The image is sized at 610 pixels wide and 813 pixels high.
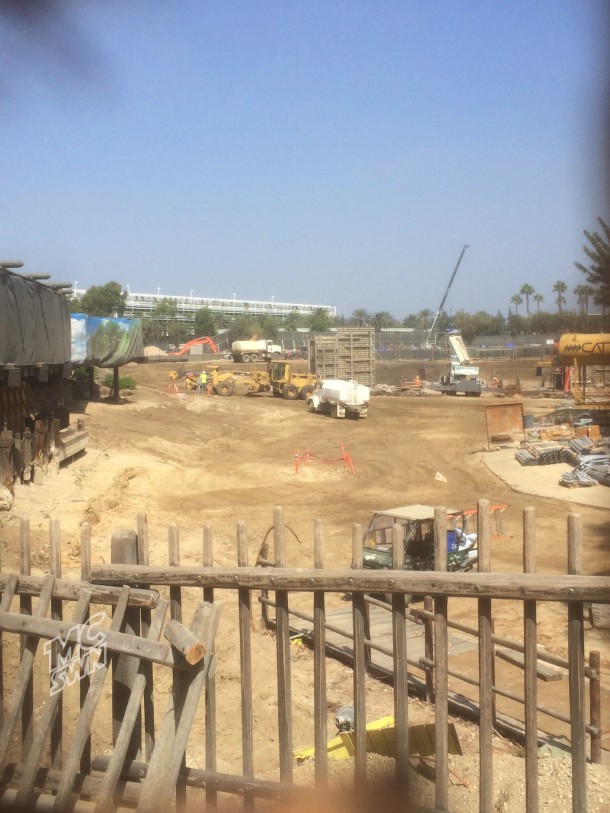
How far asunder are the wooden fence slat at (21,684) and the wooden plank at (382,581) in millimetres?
264

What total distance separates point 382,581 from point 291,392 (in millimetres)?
35989

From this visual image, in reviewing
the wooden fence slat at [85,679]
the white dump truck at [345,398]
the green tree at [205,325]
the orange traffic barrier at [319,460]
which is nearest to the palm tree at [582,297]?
the wooden fence slat at [85,679]

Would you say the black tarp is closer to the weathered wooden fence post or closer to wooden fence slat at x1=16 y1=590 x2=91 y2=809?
the weathered wooden fence post

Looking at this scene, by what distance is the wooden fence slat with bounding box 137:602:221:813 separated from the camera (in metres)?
3.29

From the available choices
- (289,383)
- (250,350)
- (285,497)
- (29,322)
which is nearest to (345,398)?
(289,383)

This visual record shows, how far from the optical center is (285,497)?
18.2 metres

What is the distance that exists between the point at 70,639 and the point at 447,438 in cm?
2488

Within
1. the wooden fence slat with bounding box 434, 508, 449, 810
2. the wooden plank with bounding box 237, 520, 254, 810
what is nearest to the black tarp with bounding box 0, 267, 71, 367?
the wooden plank with bounding box 237, 520, 254, 810

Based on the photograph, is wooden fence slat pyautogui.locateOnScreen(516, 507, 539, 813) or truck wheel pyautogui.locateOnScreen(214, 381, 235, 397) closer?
wooden fence slat pyautogui.locateOnScreen(516, 507, 539, 813)

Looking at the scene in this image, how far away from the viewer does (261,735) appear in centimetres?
635

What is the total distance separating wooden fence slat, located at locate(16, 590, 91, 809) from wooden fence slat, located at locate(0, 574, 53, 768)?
0.43 ft

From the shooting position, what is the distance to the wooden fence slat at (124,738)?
3.39 metres

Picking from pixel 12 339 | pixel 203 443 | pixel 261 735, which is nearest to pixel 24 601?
pixel 261 735

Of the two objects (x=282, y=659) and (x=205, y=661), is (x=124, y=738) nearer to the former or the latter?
(x=205, y=661)
